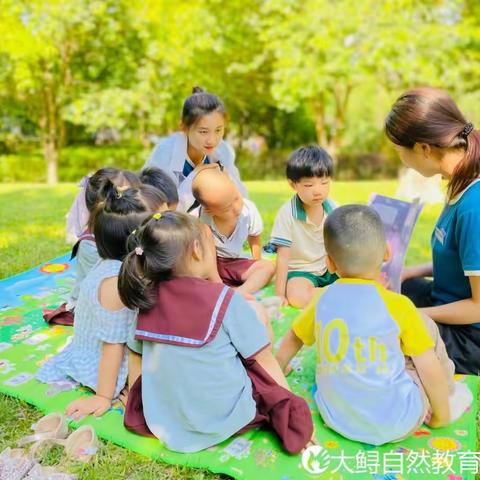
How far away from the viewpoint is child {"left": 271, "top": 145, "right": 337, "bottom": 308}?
132 inches

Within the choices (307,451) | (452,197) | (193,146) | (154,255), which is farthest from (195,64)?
(307,451)

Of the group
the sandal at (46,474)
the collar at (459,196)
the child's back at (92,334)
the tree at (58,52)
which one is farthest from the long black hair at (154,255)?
the tree at (58,52)

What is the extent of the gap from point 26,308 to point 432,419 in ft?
8.54

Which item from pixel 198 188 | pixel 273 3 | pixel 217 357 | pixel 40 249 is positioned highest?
pixel 273 3

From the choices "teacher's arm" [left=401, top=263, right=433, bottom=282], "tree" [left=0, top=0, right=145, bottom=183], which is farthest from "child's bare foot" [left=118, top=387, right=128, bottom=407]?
"tree" [left=0, top=0, right=145, bottom=183]

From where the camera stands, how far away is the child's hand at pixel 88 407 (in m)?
2.23

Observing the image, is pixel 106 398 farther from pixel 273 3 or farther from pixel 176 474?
pixel 273 3

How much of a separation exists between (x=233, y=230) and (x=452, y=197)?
167 cm

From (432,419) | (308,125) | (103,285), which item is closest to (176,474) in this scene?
(103,285)

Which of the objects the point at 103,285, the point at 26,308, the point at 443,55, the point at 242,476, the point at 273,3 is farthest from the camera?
the point at 273,3

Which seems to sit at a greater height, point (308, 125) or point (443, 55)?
Answer: point (443, 55)

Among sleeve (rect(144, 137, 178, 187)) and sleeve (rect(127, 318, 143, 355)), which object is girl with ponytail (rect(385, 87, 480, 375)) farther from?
sleeve (rect(144, 137, 178, 187))

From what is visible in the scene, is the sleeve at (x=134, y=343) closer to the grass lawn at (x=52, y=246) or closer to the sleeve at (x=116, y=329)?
the sleeve at (x=116, y=329)

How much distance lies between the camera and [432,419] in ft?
7.01
